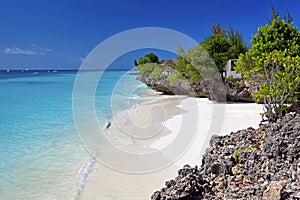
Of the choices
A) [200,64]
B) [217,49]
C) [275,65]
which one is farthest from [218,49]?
[275,65]

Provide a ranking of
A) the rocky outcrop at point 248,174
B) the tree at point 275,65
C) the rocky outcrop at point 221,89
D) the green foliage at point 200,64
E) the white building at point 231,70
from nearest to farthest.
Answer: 1. the rocky outcrop at point 248,174
2. the tree at point 275,65
3. the rocky outcrop at point 221,89
4. the white building at point 231,70
5. the green foliage at point 200,64

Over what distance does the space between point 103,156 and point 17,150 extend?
315 centimetres

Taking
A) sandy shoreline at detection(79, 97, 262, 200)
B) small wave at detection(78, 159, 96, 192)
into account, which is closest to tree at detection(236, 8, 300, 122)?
sandy shoreline at detection(79, 97, 262, 200)

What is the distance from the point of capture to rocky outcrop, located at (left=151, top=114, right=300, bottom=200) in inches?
95.7

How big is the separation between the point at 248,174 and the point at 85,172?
3842mm

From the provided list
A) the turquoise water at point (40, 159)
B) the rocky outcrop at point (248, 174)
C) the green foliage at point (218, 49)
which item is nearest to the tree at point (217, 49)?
the green foliage at point (218, 49)

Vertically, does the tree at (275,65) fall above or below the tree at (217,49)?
below

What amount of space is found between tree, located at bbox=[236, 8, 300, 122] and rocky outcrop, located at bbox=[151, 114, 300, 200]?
90.8 inches

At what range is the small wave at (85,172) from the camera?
498 centimetres

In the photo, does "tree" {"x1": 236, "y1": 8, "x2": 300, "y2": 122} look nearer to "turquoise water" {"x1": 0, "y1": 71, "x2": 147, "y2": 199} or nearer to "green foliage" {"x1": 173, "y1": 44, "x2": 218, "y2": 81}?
"turquoise water" {"x1": 0, "y1": 71, "x2": 147, "y2": 199}

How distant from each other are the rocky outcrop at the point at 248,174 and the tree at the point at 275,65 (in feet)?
7.56

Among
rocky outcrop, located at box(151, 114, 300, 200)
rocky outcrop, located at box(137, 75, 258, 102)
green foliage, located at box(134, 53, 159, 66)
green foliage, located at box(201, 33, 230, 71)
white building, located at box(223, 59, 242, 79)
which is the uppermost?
green foliage, located at box(134, 53, 159, 66)

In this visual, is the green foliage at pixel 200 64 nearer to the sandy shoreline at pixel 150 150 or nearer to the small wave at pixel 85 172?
the sandy shoreline at pixel 150 150

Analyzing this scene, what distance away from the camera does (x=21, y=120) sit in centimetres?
1255
